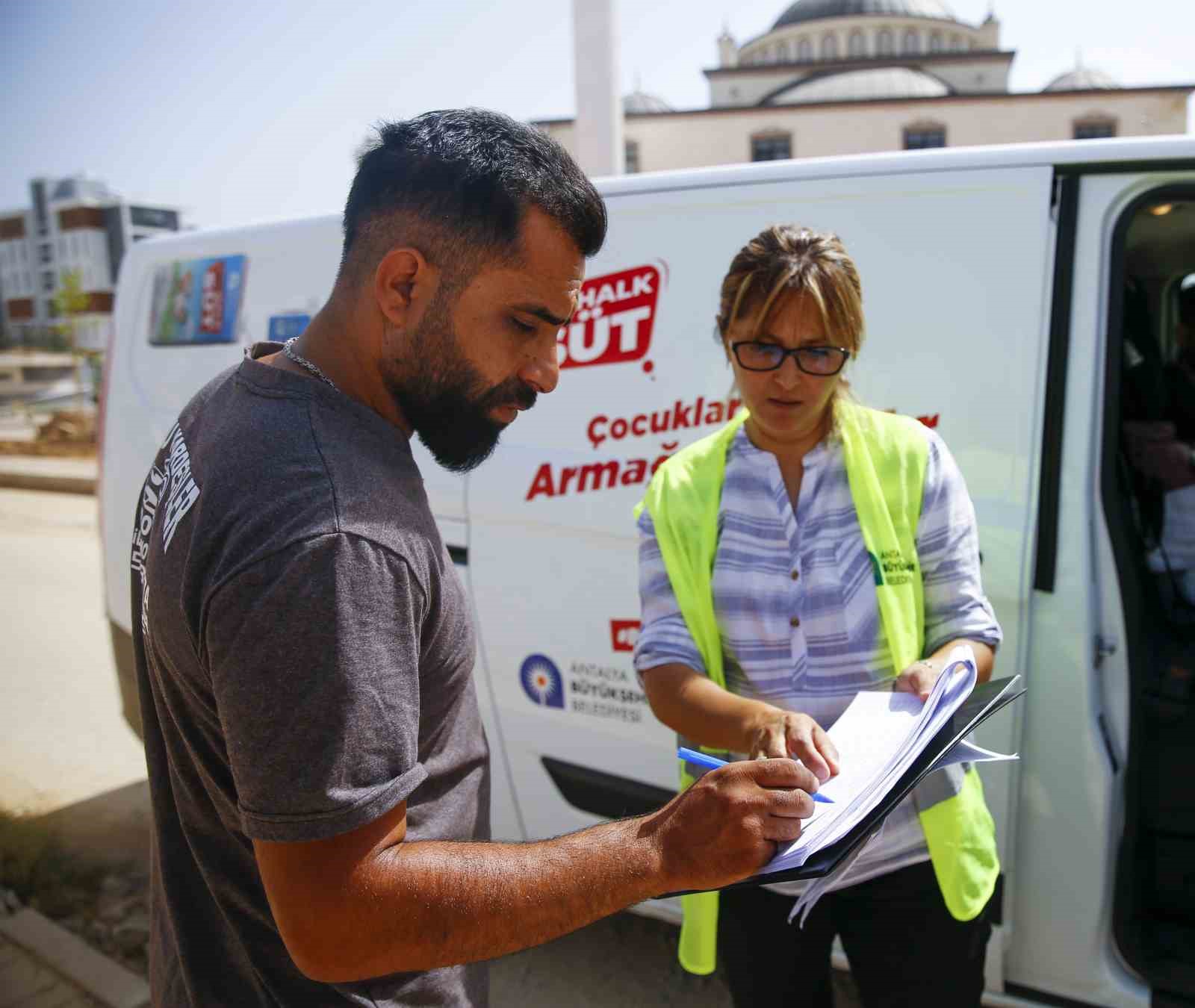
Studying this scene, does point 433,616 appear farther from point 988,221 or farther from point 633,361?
point 988,221

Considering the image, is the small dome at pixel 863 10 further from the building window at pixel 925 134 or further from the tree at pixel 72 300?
the tree at pixel 72 300

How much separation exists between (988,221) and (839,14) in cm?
4218

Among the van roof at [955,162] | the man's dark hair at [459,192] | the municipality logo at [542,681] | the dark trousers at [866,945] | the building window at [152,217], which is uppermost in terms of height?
the building window at [152,217]

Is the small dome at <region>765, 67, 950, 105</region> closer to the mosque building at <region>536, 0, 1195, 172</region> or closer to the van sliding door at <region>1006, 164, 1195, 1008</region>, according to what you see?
the mosque building at <region>536, 0, 1195, 172</region>

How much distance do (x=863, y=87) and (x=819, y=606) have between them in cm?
3366

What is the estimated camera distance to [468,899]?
2.55 ft

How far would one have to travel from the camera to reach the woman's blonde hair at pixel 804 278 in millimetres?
1396

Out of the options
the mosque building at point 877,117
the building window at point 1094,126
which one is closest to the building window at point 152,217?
the mosque building at point 877,117

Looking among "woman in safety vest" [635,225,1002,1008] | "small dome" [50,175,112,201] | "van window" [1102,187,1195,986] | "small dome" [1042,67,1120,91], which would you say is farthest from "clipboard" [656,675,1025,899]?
"small dome" [50,175,112,201]

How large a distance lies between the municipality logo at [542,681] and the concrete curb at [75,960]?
47.5 inches

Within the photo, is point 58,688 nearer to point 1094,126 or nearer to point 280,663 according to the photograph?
point 280,663

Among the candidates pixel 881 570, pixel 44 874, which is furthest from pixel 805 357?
pixel 44 874

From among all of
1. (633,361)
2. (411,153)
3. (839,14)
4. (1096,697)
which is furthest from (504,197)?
(839,14)

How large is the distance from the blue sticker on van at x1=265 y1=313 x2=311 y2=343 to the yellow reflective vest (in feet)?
4.70
